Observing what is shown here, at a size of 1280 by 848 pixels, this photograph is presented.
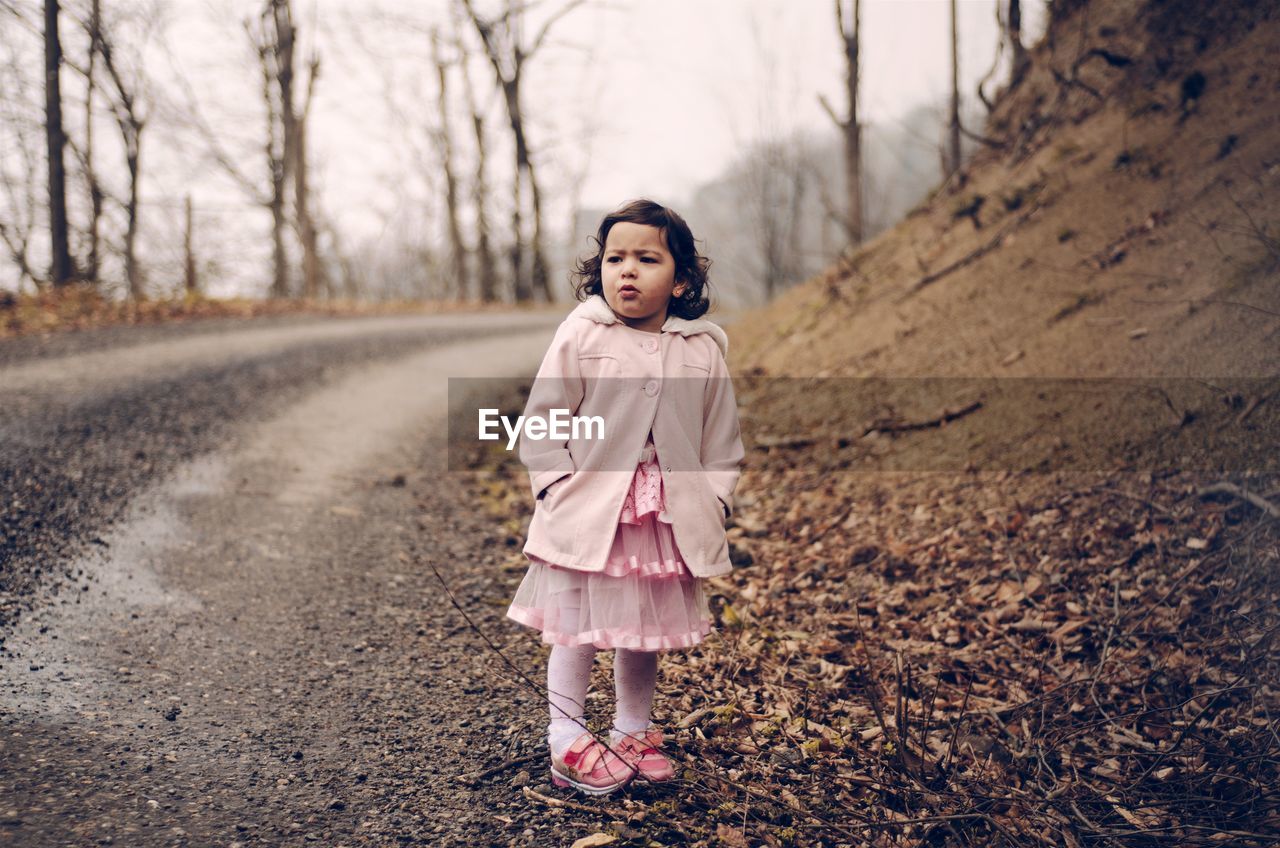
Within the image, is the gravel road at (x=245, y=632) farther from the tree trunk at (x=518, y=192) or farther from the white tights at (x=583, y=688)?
the tree trunk at (x=518, y=192)

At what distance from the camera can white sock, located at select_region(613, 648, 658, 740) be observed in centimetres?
270

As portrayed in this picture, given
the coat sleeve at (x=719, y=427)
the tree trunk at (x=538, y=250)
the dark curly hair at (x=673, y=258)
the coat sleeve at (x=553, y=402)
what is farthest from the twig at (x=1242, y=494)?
the tree trunk at (x=538, y=250)

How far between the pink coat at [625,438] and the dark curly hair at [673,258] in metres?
0.11

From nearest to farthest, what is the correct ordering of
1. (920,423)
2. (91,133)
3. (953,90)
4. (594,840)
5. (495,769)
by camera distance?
(594,840), (495,769), (920,423), (953,90), (91,133)

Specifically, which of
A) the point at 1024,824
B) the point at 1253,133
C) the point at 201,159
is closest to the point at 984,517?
the point at 1024,824

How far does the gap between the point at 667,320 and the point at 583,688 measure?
1.20m

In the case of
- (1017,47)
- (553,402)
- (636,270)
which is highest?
(1017,47)

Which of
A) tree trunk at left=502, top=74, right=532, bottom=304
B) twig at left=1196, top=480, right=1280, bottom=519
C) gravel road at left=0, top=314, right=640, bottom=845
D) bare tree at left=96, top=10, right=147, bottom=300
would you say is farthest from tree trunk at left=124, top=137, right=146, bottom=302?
twig at left=1196, top=480, right=1280, bottom=519

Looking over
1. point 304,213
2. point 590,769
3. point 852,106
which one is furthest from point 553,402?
point 304,213

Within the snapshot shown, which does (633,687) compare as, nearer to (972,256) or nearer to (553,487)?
(553,487)

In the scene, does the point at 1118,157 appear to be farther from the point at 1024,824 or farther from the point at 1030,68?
the point at 1024,824

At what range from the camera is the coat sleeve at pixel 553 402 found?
8.39 feet

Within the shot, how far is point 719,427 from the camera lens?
2723 mm

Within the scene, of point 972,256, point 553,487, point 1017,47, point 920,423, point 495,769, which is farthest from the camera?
point 1017,47
